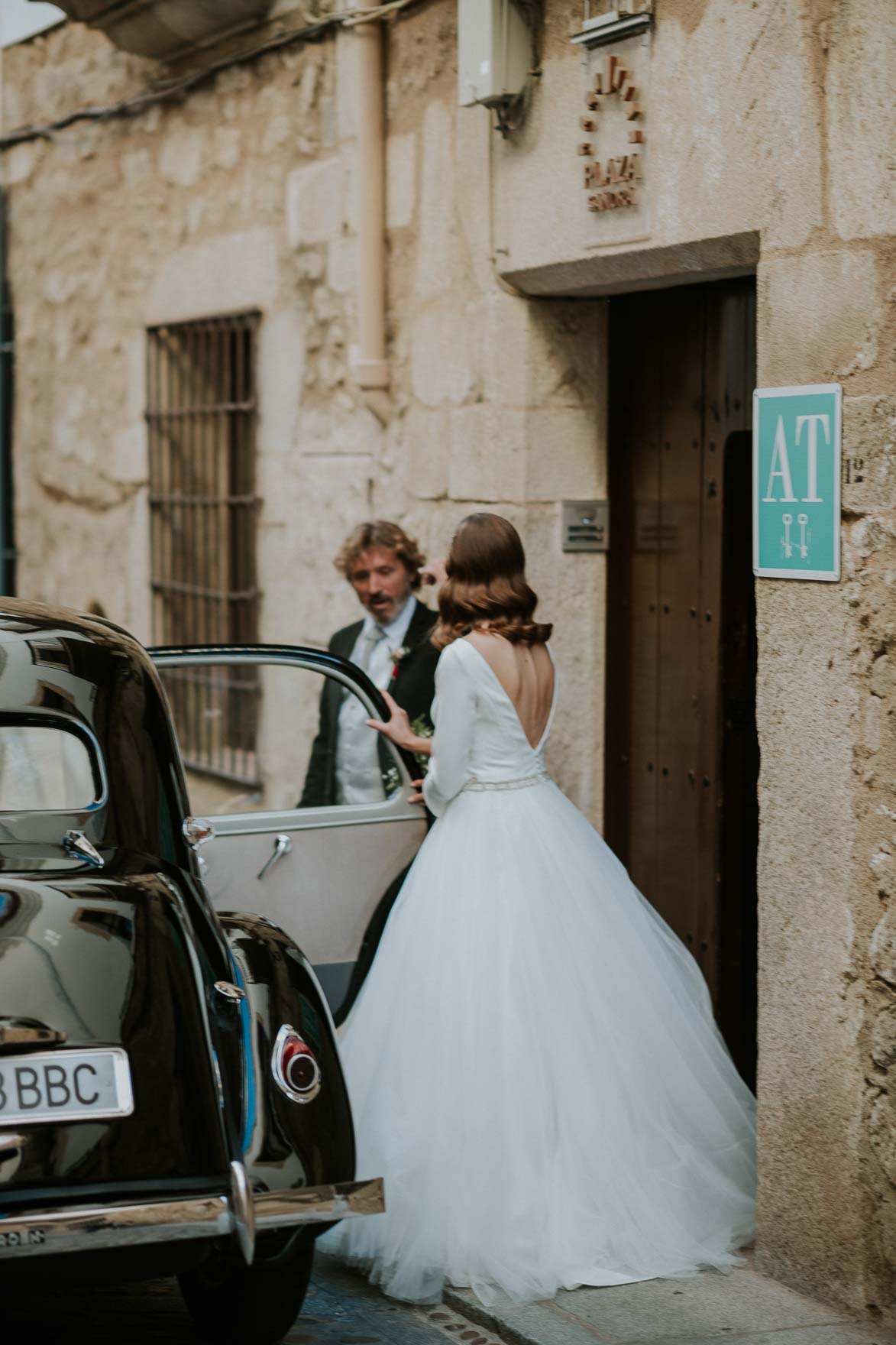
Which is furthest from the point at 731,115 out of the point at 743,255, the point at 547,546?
the point at 547,546

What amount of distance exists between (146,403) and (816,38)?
5.27m

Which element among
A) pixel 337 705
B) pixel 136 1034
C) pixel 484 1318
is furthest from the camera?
pixel 337 705

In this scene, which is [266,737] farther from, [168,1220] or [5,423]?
[168,1220]

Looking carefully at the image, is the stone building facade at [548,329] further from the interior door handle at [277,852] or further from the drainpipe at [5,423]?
the interior door handle at [277,852]

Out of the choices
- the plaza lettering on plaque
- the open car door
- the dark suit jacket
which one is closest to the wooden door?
the plaza lettering on plaque

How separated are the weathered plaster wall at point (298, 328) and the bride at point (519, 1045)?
1074mm

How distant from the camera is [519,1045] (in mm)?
4457

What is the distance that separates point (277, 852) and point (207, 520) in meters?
3.56

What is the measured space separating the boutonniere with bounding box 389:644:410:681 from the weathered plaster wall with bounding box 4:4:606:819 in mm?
489

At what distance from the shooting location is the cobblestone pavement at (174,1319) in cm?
408

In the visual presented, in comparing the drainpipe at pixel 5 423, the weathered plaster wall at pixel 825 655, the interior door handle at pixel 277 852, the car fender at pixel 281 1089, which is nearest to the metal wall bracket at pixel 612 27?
the weathered plaster wall at pixel 825 655

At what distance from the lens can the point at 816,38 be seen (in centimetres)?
421

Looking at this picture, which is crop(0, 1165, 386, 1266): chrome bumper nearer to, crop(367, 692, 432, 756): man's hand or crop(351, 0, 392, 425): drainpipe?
crop(367, 692, 432, 756): man's hand

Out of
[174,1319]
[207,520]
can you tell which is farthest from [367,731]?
[207,520]
